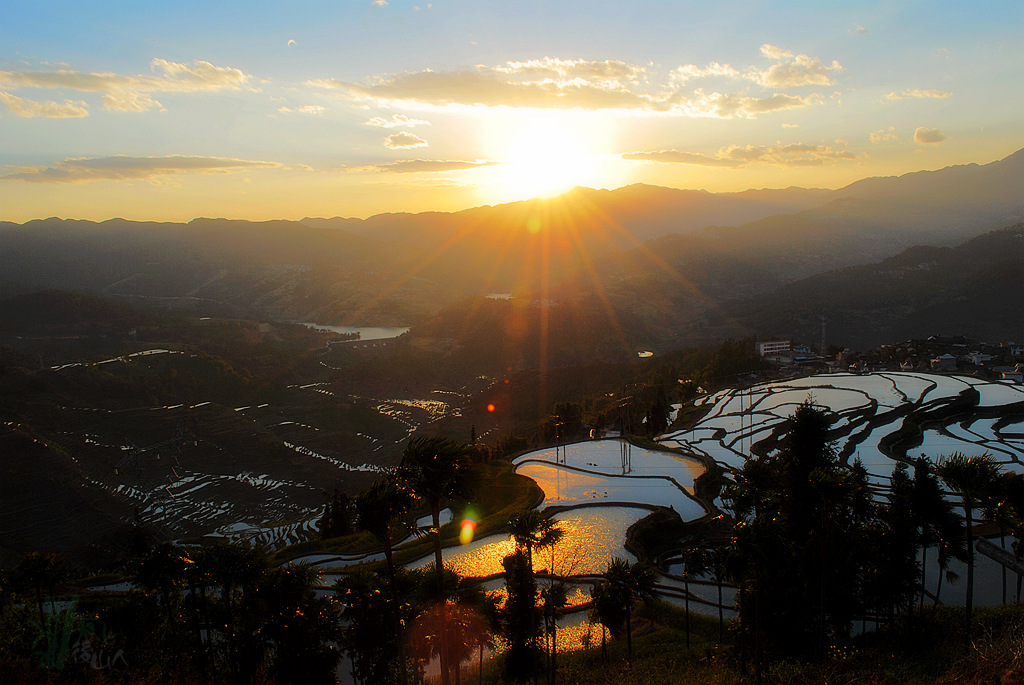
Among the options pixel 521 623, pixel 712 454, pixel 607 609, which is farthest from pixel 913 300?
pixel 521 623

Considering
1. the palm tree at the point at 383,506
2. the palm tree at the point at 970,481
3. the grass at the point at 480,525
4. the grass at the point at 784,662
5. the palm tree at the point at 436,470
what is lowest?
the grass at the point at 480,525

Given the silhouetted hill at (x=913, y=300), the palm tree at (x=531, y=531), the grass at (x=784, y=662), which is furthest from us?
the silhouetted hill at (x=913, y=300)

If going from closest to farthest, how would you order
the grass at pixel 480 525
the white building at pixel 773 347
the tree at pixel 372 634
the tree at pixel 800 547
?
the tree at pixel 372 634, the tree at pixel 800 547, the grass at pixel 480 525, the white building at pixel 773 347

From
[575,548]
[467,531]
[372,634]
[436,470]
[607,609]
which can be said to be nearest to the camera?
[436,470]

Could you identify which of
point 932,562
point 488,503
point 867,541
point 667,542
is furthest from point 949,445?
point 488,503

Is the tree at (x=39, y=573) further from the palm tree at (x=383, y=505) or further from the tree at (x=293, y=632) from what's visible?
the palm tree at (x=383, y=505)

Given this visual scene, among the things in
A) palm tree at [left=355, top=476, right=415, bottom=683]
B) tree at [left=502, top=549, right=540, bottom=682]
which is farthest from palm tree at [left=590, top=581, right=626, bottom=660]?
palm tree at [left=355, top=476, right=415, bottom=683]

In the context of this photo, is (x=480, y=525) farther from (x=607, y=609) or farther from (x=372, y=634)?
(x=372, y=634)

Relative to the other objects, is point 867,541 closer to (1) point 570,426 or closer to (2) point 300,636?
(2) point 300,636

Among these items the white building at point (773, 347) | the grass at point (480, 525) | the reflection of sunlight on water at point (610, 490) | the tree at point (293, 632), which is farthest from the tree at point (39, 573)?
the white building at point (773, 347)
